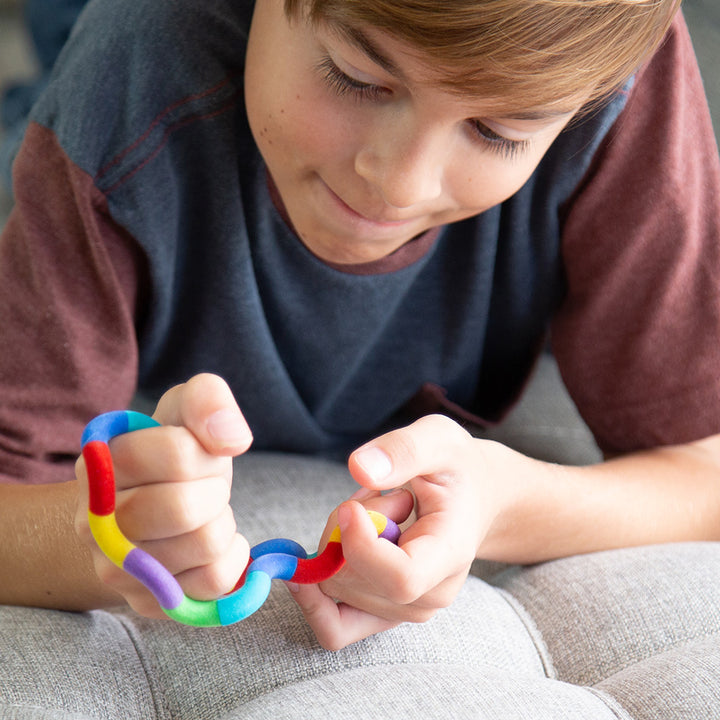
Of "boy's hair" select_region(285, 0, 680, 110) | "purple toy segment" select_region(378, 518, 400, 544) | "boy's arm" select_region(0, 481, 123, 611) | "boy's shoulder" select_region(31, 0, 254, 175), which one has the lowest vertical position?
"boy's arm" select_region(0, 481, 123, 611)

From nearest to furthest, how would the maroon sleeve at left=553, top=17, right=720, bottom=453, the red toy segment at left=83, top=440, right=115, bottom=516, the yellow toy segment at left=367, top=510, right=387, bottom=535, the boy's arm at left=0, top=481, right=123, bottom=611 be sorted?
the red toy segment at left=83, top=440, right=115, bottom=516 → the yellow toy segment at left=367, top=510, right=387, bottom=535 → the boy's arm at left=0, top=481, right=123, bottom=611 → the maroon sleeve at left=553, top=17, right=720, bottom=453

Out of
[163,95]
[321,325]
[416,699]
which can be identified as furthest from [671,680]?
[163,95]

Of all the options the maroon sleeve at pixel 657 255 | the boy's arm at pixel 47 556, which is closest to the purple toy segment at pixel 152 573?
the boy's arm at pixel 47 556

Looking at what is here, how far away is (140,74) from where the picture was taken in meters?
0.70

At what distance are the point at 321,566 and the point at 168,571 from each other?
0.10m

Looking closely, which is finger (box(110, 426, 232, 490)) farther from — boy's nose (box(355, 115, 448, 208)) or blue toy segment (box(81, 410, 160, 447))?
boy's nose (box(355, 115, 448, 208))

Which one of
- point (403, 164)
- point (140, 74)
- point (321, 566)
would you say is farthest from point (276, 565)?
point (140, 74)

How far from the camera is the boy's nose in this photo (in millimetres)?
563

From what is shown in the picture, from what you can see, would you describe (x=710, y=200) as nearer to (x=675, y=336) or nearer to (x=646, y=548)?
(x=675, y=336)

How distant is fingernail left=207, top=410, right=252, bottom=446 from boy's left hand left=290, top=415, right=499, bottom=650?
0.28ft

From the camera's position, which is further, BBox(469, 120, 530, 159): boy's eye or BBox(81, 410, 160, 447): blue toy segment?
BBox(469, 120, 530, 159): boy's eye

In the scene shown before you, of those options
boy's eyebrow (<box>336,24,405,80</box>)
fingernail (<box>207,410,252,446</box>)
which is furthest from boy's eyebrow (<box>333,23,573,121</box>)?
fingernail (<box>207,410,252,446</box>)

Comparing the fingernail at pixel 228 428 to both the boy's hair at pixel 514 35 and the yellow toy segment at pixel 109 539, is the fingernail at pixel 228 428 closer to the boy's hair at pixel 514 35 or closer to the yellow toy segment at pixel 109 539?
the yellow toy segment at pixel 109 539

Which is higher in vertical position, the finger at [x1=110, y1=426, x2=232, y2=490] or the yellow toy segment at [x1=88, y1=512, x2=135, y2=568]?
the finger at [x1=110, y1=426, x2=232, y2=490]
